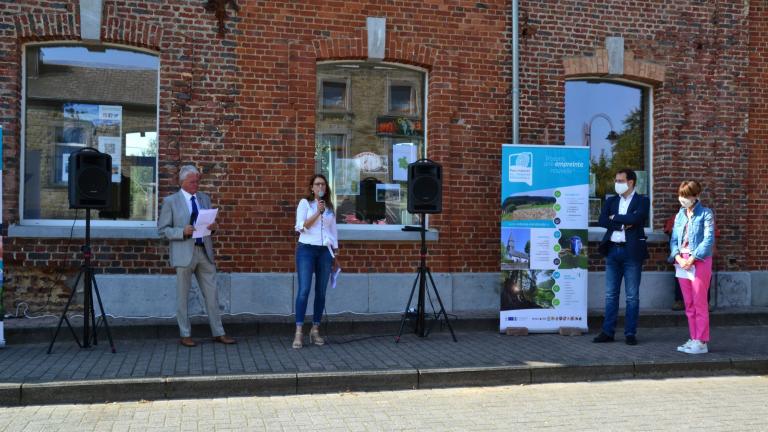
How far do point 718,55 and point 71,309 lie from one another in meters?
10.3

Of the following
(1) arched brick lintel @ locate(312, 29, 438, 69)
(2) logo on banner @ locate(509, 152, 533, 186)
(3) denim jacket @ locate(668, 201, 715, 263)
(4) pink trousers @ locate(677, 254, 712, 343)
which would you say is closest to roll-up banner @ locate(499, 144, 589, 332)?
(2) logo on banner @ locate(509, 152, 533, 186)

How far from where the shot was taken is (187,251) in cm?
786

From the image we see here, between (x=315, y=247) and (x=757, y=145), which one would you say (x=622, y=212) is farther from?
(x=757, y=145)

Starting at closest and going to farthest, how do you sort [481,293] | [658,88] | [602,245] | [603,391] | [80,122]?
[603,391] < [602,245] < [80,122] < [481,293] < [658,88]

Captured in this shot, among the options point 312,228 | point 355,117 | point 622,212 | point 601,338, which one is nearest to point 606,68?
point 622,212

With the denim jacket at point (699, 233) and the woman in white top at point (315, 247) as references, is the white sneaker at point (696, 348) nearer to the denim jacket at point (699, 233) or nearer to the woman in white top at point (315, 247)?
the denim jacket at point (699, 233)

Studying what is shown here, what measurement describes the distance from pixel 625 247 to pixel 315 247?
374cm

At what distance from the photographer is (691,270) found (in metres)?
7.93

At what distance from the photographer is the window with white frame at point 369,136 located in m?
10.1

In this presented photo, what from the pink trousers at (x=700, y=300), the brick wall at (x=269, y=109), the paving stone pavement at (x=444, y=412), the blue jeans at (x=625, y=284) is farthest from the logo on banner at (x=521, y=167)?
the paving stone pavement at (x=444, y=412)

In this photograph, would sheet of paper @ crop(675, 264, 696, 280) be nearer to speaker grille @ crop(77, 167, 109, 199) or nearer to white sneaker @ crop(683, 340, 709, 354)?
white sneaker @ crop(683, 340, 709, 354)

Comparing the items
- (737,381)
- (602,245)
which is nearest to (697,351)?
(737,381)

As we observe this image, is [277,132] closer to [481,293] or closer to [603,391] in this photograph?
[481,293]

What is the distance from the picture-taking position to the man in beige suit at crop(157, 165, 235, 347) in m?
7.85
